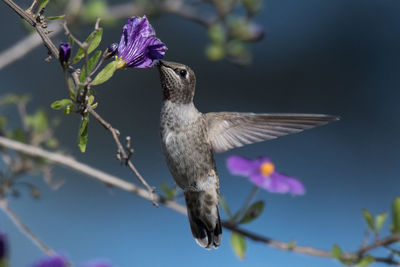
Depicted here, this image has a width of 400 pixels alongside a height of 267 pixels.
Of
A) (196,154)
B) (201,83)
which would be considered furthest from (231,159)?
(201,83)

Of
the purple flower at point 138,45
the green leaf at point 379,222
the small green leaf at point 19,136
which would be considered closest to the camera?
the purple flower at point 138,45

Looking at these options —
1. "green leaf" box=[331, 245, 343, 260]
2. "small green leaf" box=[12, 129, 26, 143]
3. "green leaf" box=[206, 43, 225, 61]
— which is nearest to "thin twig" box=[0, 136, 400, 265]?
"green leaf" box=[331, 245, 343, 260]

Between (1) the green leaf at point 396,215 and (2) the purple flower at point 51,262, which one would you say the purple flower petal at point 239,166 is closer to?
(1) the green leaf at point 396,215

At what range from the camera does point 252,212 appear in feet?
4.80

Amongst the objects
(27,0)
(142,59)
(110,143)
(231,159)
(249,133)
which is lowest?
(142,59)

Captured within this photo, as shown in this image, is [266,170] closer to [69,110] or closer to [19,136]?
[19,136]

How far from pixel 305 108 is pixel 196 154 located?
9.12 feet

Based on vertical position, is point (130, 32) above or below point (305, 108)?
below

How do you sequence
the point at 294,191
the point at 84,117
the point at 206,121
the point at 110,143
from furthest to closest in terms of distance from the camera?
the point at 110,143
the point at 294,191
the point at 206,121
the point at 84,117

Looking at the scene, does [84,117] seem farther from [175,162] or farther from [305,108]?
[305,108]

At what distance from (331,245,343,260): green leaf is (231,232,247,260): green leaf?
239 mm

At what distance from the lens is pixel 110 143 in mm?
3711

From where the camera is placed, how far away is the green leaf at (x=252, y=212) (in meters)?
1.46

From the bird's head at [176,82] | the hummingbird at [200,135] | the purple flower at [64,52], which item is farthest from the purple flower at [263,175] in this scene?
the purple flower at [64,52]
